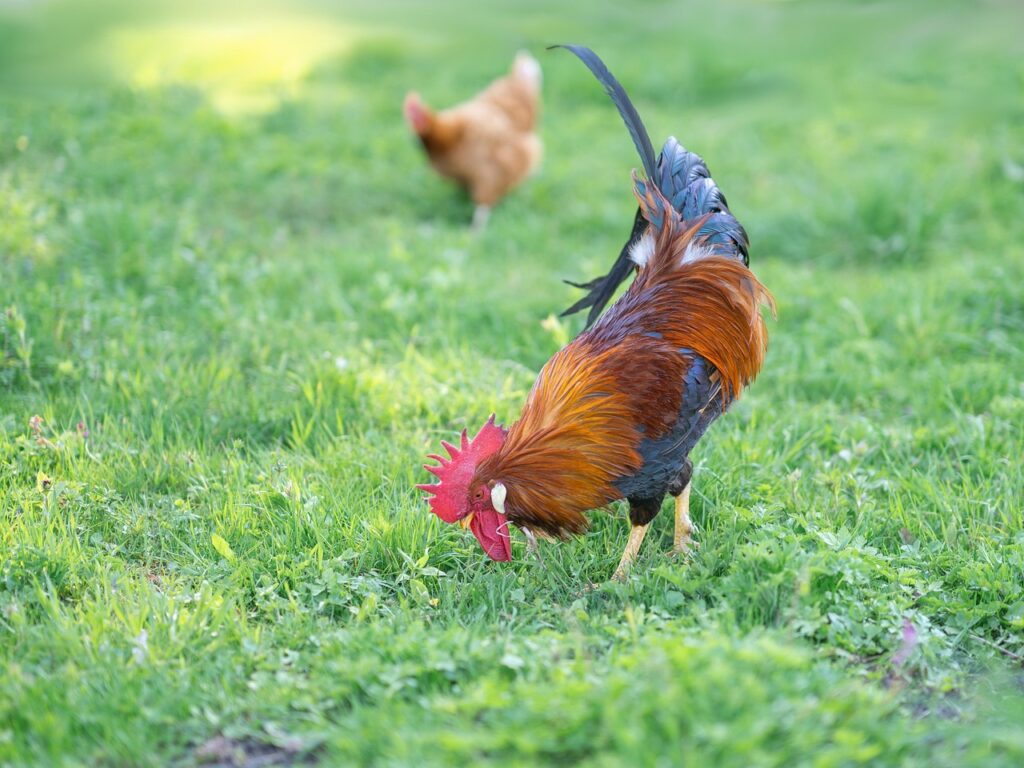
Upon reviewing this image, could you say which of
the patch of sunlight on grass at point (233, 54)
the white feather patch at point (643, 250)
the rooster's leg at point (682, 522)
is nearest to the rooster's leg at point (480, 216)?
the patch of sunlight on grass at point (233, 54)

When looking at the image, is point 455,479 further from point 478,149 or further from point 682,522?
point 478,149

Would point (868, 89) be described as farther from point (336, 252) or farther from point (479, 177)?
point (336, 252)

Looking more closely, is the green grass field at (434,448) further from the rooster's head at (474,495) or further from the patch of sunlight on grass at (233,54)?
the patch of sunlight on grass at (233,54)

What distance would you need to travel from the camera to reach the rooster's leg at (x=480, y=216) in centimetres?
720

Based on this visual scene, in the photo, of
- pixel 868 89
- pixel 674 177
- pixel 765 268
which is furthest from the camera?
pixel 868 89

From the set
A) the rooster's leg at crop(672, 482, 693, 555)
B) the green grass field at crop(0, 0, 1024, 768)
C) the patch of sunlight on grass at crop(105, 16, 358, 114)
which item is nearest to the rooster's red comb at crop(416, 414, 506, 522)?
the green grass field at crop(0, 0, 1024, 768)

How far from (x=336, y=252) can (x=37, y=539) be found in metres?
3.18

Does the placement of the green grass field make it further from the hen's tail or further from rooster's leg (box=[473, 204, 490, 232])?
the hen's tail

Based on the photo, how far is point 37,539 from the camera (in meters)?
3.35

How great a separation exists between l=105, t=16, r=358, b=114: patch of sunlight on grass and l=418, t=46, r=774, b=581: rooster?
19.7ft

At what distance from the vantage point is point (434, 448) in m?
4.19

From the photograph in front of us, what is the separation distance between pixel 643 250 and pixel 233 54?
7763mm

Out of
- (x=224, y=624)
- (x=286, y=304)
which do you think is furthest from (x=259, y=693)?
(x=286, y=304)

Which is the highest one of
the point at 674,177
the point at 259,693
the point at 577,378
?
the point at 674,177
